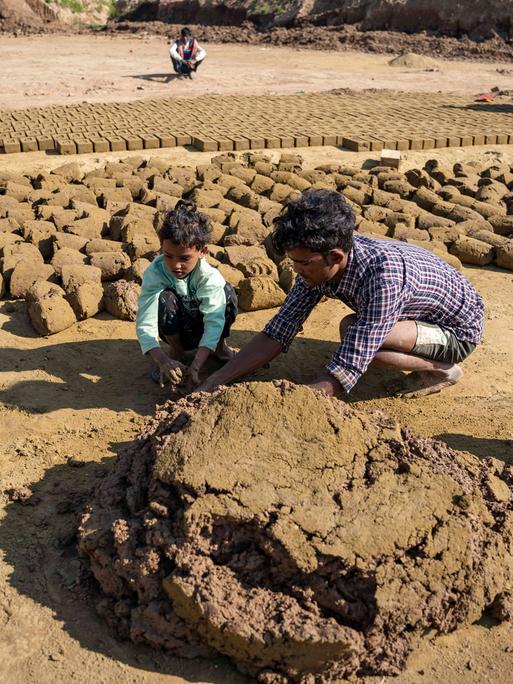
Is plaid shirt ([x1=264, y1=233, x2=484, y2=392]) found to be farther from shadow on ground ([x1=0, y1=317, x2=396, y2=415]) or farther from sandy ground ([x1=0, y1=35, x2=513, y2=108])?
sandy ground ([x1=0, y1=35, x2=513, y2=108])

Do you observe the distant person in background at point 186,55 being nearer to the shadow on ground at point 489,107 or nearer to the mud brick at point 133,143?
the shadow on ground at point 489,107

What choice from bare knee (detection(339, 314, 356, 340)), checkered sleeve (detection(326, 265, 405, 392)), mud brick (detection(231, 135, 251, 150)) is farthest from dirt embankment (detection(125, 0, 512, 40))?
checkered sleeve (detection(326, 265, 405, 392))

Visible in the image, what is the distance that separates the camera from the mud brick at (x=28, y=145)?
6949 millimetres

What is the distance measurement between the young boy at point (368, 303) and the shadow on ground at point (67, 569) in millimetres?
772

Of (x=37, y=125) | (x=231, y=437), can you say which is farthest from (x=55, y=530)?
(x=37, y=125)

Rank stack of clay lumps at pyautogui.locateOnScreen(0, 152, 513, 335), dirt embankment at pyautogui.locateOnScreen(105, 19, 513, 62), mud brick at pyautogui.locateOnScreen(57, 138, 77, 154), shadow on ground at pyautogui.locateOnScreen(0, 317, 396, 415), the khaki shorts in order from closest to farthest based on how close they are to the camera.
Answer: the khaki shorts, shadow on ground at pyautogui.locateOnScreen(0, 317, 396, 415), stack of clay lumps at pyautogui.locateOnScreen(0, 152, 513, 335), mud brick at pyautogui.locateOnScreen(57, 138, 77, 154), dirt embankment at pyautogui.locateOnScreen(105, 19, 513, 62)

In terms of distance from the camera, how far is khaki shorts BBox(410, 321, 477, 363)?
3.39 metres

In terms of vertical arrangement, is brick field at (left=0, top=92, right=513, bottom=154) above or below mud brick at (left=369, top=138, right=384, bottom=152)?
above

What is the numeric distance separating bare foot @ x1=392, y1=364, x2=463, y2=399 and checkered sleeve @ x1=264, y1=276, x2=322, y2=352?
665 millimetres

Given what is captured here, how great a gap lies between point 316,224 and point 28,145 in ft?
16.5

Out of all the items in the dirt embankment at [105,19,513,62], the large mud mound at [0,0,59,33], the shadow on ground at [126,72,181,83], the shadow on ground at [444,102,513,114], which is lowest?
the shadow on ground at [444,102,513,114]

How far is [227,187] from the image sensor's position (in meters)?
5.99

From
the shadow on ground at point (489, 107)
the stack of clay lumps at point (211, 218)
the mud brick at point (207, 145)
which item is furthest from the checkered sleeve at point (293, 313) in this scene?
the shadow on ground at point (489, 107)

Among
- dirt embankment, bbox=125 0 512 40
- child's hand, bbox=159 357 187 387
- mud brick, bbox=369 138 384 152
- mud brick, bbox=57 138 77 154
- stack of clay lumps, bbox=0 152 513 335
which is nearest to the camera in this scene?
child's hand, bbox=159 357 187 387
